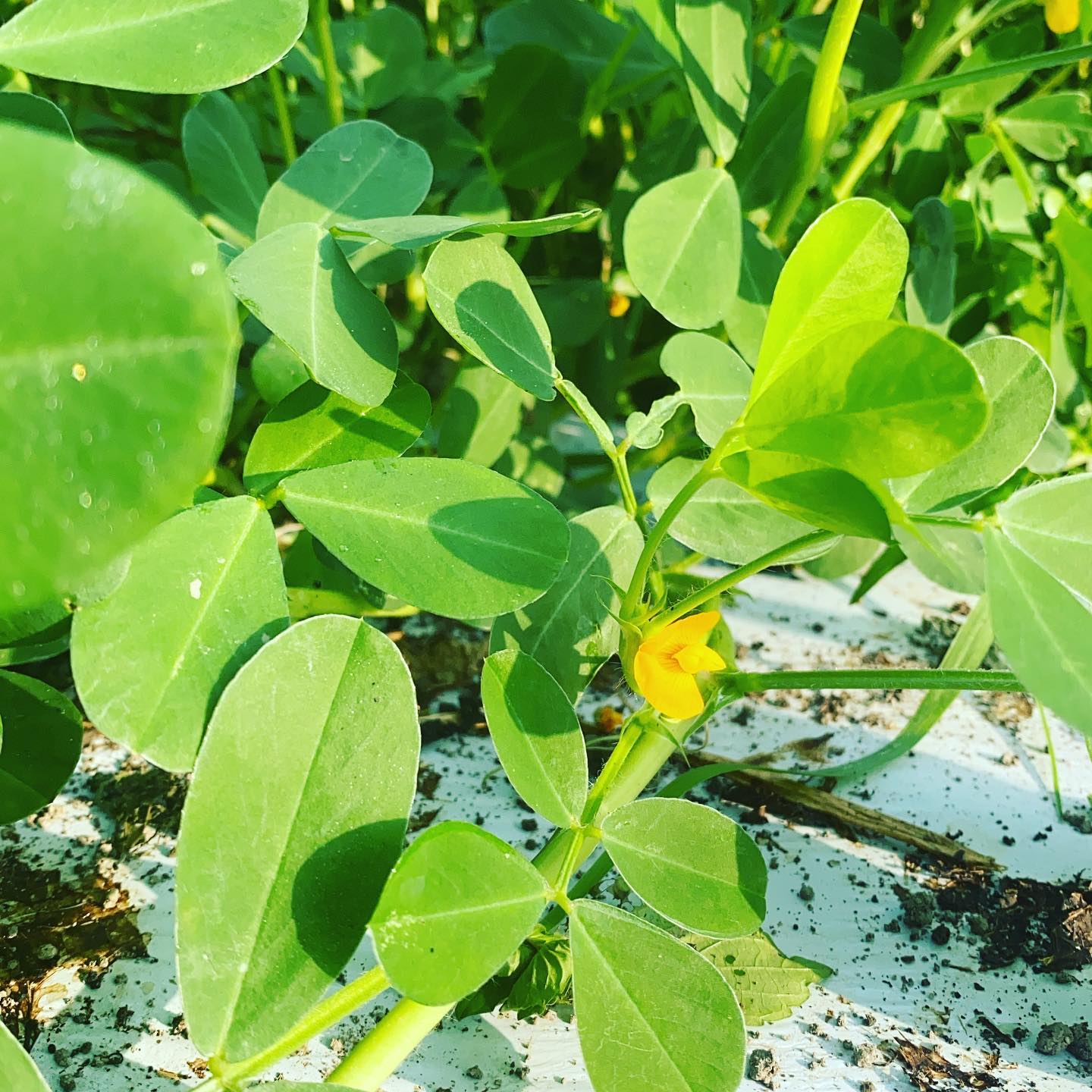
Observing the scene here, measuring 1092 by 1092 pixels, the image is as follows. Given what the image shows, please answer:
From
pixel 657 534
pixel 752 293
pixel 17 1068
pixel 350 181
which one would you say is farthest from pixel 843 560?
pixel 17 1068

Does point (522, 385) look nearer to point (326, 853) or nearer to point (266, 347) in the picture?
point (266, 347)

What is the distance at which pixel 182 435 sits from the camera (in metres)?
0.34

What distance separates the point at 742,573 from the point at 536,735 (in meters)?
0.15

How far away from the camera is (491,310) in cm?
64

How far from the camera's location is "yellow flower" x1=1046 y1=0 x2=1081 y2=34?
93 centimetres

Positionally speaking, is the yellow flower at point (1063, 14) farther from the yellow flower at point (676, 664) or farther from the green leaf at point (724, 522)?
Result: the yellow flower at point (676, 664)

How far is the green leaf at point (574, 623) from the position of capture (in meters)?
0.66

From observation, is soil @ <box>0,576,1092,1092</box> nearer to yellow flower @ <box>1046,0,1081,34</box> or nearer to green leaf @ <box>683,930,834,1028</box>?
green leaf @ <box>683,930,834,1028</box>

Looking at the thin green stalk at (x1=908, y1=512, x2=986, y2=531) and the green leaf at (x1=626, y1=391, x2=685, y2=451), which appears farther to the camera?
the green leaf at (x1=626, y1=391, x2=685, y2=451)

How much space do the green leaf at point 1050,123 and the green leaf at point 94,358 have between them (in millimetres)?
1095

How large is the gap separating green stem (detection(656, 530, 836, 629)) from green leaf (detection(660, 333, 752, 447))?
0.13 m

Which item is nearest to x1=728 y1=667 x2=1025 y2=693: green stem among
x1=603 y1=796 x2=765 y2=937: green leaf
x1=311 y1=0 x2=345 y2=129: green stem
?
x1=603 y1=796 x2=765 y2=937: green leaf

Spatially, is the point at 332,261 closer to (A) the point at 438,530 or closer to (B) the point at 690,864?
(A) the point at 438,530

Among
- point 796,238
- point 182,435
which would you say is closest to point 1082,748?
point 796,238
